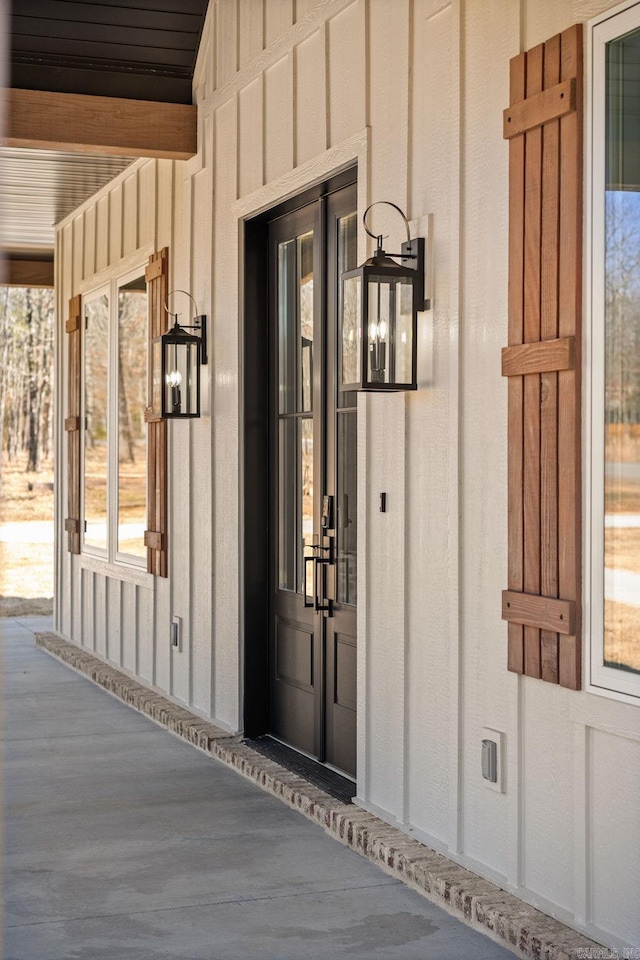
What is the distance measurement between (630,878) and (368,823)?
1409 mm

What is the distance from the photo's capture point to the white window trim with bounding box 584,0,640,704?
3.04 m

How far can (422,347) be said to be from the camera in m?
3.93

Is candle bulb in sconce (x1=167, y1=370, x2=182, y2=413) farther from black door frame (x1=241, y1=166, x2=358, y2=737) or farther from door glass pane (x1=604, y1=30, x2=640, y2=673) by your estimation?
door glass pane (x1=604, y1=30, x2=640, y2=673)

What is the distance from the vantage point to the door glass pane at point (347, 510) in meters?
4.75

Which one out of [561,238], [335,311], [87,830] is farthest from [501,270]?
[87,830]

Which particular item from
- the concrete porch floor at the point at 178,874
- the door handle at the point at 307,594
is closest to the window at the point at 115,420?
the concrete porch floor at the point at 178,874

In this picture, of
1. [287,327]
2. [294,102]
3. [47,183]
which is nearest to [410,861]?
[287,327]

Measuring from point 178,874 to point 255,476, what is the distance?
7.25 ft

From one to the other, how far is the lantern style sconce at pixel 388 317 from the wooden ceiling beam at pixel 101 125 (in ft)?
8.86

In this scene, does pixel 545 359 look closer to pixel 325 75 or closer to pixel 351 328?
pixel 351 328

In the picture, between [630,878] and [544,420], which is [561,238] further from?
[630,878]

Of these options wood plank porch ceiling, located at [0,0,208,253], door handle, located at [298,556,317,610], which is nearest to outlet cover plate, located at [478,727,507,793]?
door handle, located at [298,556,317,610]

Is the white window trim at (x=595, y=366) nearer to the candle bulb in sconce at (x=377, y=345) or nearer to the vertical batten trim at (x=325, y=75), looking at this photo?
the candle bulb in sconce at (x=377, y=345)

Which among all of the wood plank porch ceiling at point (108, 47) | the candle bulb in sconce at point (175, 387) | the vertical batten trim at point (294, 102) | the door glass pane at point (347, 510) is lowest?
the door glass pane at point (347, 510)
